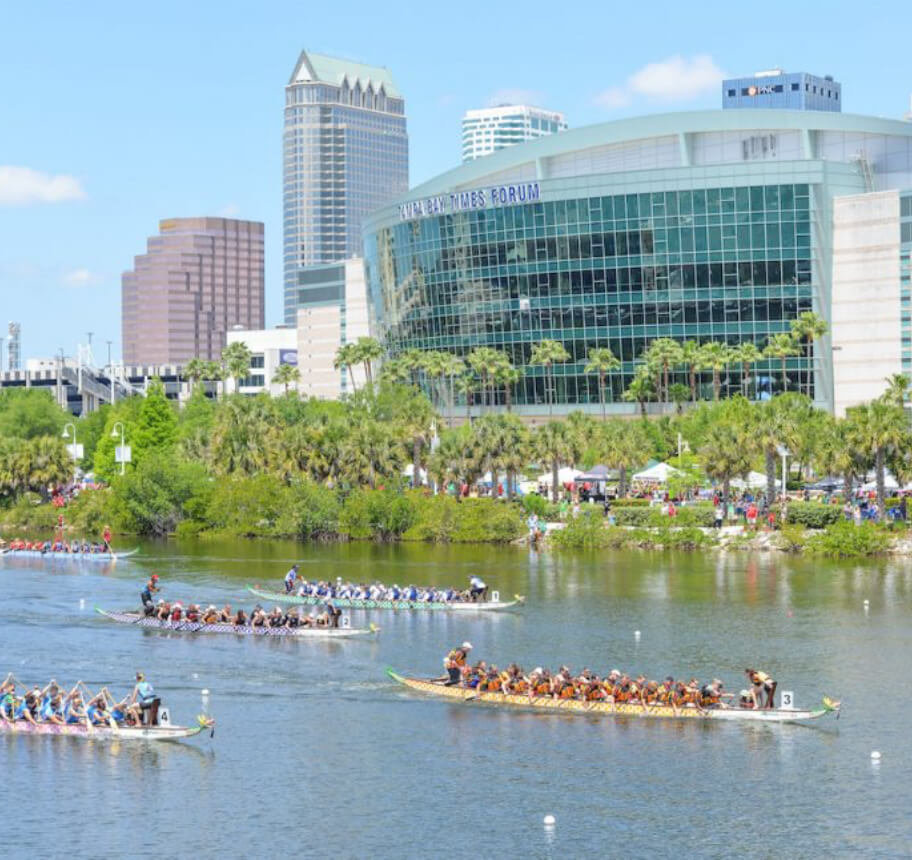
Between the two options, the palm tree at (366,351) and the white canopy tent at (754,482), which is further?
the palm tree at (366,351)

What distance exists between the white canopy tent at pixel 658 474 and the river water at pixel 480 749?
3531 cm

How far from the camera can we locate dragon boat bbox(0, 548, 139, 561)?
102 meters

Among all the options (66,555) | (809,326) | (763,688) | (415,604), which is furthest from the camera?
(809,326)

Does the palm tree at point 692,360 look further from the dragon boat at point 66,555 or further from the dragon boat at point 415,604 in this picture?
the dragon boat at point 415,604

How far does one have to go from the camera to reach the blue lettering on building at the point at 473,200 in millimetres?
161875

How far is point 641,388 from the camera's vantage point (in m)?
150

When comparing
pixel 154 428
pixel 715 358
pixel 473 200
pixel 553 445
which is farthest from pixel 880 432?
pixel 473 200

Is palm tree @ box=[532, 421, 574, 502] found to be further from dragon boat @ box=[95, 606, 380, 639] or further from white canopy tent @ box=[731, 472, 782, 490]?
dragon boat @ box=[95, 606, 380, 639]

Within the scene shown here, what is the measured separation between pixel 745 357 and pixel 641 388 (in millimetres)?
11165

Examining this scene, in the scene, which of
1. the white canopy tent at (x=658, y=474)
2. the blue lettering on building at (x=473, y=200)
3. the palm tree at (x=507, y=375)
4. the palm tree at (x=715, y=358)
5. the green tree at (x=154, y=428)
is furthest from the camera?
the blue lettering on building at (x=473, y=200)

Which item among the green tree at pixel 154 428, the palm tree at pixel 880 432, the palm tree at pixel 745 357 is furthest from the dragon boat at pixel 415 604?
the palm tree at pixel 745 357

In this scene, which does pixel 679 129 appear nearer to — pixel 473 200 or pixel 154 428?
pixel 473 200

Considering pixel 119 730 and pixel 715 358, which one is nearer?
pixel 119 730

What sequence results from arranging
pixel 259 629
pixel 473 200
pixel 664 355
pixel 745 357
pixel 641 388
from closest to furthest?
pixel 259 629, pixel 745 357, pixel 664 355, pixel 641 388, pixel 473 200
